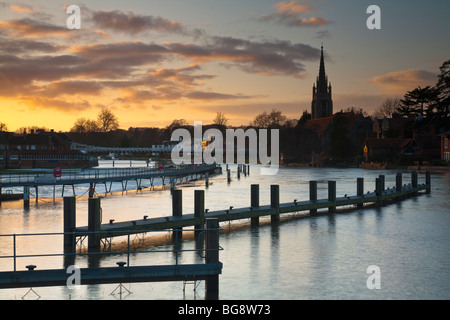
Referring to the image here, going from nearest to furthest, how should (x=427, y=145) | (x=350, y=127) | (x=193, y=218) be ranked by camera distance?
(x=193, y=218)
(x=427, y=145)
(x=350, y=127)

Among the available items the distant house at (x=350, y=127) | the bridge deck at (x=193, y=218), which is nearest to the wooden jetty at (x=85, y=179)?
the bridge deck at (x=193, y=218)

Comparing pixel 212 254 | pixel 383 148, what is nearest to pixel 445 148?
pixel 383 148

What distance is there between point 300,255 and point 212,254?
863 cm

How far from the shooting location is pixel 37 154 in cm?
13738

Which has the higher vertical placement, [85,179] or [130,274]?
[85,179]

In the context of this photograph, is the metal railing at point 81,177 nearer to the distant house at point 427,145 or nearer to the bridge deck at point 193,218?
the bridge deck at point 193,218

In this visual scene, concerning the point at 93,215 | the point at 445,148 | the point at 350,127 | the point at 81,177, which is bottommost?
the point at 81,177

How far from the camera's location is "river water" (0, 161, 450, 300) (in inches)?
671

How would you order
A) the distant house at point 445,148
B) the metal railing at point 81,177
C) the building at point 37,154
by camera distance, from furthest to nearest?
1. the building at point 37,154
2. the distant house at point 445,148
3. the metal railing at point 81,177

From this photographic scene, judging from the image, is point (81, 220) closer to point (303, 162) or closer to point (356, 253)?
point (356, 253)

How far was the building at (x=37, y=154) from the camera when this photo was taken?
440 feet

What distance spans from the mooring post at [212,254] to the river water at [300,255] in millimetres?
693

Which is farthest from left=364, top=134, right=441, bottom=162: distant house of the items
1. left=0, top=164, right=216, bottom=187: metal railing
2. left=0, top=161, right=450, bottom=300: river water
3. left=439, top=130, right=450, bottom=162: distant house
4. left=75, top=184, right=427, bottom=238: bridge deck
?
left=75, top=184, right=427, bottom=238: bridge deck

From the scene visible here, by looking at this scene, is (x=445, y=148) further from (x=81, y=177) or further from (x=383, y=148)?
(x=81, y=177)
